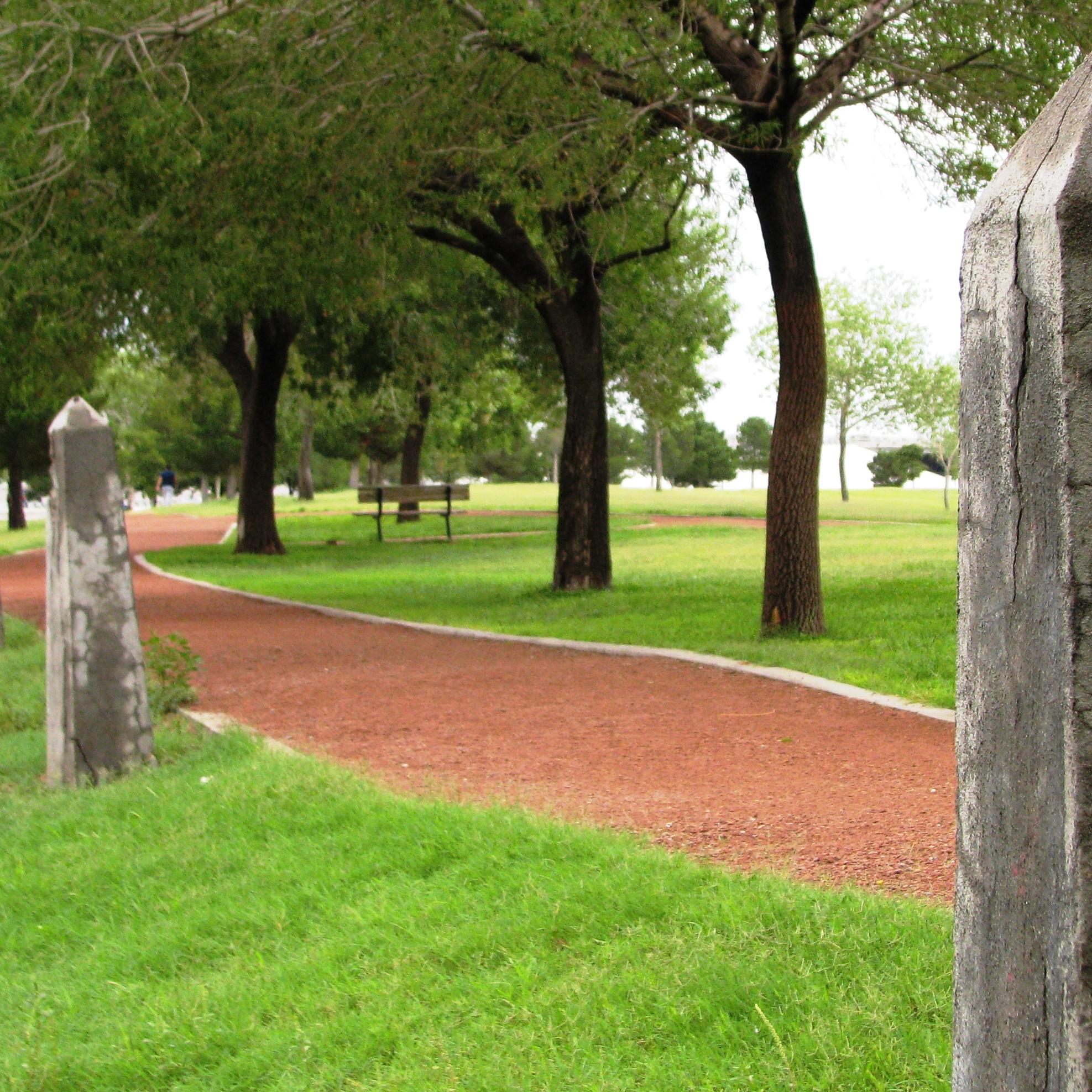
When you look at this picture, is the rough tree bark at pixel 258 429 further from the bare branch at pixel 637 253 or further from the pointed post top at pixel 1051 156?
the pointed post top at pixel 1051 156

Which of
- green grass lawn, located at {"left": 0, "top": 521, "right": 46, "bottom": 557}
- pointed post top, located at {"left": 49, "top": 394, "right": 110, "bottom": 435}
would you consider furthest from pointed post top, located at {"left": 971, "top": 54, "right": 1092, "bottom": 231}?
green grass lawn, located at {"left": 0, "top": 521, "right": 46, "bottom": 557}

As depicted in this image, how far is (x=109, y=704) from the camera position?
637 centimetres

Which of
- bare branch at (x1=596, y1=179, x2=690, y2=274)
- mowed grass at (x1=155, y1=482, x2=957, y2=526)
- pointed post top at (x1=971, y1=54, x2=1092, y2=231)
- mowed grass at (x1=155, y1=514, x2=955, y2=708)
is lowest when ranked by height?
mowed grass at (x1=155, y1=514, x2=955, y2=708)

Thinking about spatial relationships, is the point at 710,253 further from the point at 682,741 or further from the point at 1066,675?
the point at 1066,675

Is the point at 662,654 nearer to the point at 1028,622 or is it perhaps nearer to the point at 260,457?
the point at 1028,622

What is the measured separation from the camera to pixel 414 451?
119 ft

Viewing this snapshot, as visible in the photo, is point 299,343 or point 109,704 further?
point 299,343

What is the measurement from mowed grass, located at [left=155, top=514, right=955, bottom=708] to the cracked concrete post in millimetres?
6039

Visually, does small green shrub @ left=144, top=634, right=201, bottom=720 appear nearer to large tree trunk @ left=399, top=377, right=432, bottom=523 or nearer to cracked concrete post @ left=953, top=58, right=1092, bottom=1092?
cracked concrete post @ left=953, top=58, right=1092, bottom=1092

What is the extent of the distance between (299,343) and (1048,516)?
81.3 ft

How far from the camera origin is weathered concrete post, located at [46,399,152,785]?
6.32m

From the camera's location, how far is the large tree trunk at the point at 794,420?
1064cm

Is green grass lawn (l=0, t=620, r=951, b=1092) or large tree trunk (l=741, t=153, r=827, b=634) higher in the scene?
large tree trunk (l=741, t=153, r=827, b=634)

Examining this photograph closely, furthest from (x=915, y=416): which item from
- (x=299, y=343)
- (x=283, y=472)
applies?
(x=283, y=472)
